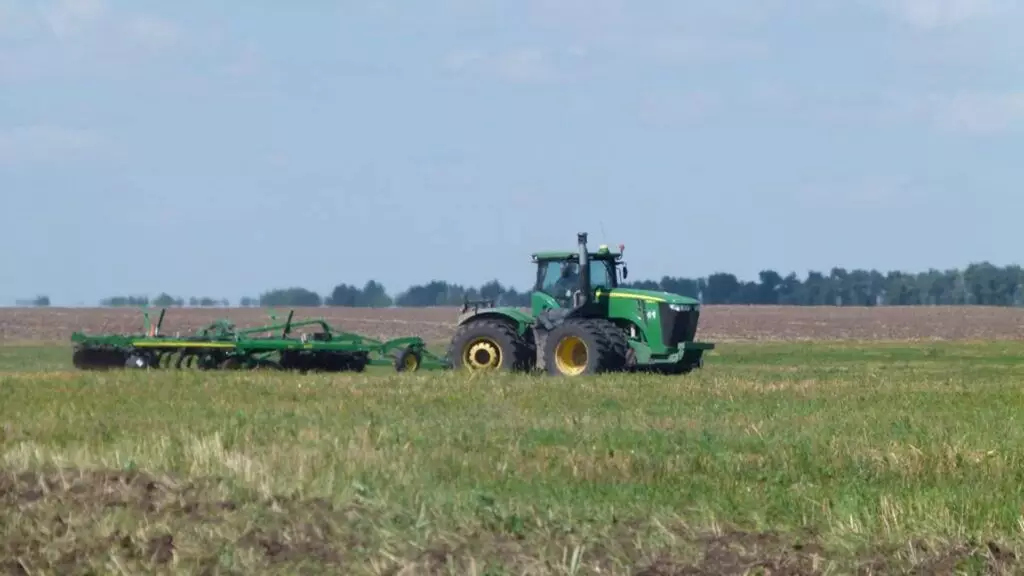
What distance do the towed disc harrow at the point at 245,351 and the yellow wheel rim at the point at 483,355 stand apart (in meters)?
0.75

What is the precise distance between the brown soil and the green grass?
3266 centimetres

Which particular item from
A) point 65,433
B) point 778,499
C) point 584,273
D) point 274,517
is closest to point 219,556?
point 274,517

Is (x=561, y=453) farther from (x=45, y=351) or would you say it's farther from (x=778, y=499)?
(x=45, y=351)

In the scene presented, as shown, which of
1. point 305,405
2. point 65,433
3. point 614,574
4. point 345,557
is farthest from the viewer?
point 305,405

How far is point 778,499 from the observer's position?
9.20 metres

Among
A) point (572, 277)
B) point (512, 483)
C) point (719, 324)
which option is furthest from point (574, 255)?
point (719, 324)

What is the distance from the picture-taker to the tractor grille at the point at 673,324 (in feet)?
75.4

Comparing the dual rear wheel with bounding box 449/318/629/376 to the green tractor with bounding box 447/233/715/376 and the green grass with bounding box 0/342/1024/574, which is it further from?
the green grass with bounding box 0/342/1024/574

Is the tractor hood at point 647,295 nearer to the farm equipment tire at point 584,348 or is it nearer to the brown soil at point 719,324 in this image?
the farm equipment tire at point 584,348

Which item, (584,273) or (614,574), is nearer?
(614,574)

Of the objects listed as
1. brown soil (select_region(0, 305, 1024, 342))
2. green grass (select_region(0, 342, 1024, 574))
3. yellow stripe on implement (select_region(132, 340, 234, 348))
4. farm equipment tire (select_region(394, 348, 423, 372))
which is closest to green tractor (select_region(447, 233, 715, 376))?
farm equipment tire (select_region(394, 348, 423, 372))

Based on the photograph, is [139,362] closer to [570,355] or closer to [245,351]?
[245,351]

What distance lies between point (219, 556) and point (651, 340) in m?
15.4

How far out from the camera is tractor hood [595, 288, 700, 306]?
23031mm
